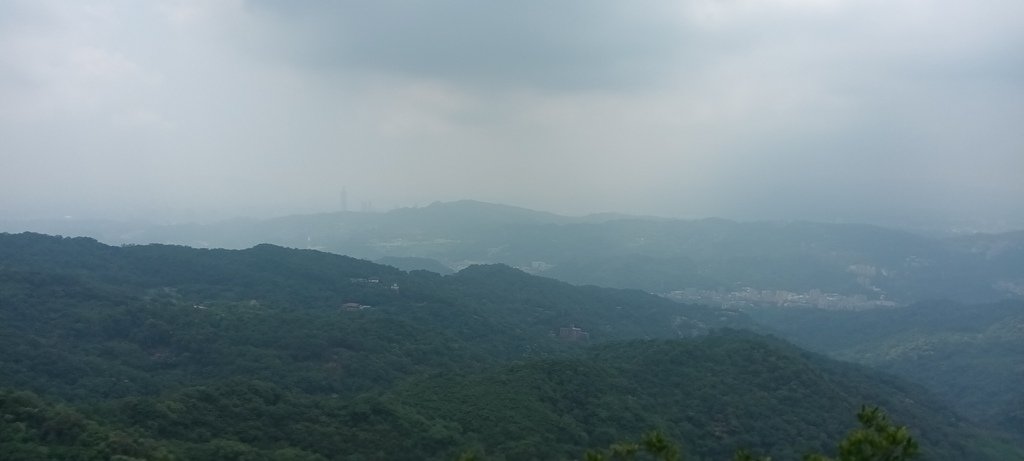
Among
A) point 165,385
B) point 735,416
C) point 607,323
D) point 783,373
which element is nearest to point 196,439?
point 165,385

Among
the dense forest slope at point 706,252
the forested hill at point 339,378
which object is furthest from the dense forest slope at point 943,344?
the dense forest slope at point 706,252

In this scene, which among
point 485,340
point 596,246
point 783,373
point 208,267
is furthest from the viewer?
point 596,246

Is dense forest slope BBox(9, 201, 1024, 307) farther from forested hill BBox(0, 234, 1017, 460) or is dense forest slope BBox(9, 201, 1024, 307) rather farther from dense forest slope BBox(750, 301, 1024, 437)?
forested hill BBox(0, 234, 1017, 460)

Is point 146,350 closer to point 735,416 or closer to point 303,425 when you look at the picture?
point 303,425

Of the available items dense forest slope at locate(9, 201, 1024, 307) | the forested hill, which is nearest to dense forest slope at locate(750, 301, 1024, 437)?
the forested hill

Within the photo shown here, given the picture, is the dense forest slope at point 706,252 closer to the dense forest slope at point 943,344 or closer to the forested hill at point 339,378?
the dense forest slope at point 943,344

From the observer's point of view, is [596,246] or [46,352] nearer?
[46,352]

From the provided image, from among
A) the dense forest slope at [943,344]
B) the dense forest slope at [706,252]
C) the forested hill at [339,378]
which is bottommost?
the dense forest slope at [943,344]
